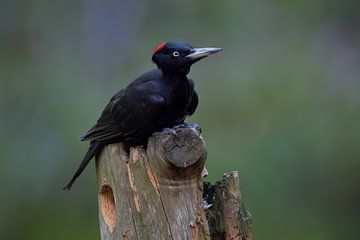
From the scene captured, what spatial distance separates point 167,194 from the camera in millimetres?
4199

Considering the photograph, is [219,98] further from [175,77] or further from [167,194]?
[167,194]

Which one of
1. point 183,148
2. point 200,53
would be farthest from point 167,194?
point 200,53

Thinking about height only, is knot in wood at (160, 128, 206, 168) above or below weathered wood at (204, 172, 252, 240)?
above

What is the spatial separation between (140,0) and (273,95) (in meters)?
2.07

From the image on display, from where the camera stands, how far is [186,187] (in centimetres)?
418

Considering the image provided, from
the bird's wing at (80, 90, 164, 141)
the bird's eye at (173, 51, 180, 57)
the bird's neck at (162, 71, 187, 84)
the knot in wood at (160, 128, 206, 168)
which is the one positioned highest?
the bird's eye at (173, 51, 180, 57)

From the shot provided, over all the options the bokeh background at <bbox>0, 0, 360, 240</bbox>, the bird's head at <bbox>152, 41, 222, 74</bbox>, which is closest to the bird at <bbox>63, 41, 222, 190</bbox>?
the bird's head at <bbox>152, 41, 222, 74</bbox>

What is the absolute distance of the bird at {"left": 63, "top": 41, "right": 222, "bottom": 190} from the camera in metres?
4.86

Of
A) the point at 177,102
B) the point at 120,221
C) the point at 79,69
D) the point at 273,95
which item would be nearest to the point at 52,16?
the point at 79,69

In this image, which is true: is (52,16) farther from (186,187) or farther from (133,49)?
(186,187)

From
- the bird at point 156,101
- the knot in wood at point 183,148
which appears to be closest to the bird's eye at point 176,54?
the bird at point 156,101

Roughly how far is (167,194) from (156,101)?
822 mm

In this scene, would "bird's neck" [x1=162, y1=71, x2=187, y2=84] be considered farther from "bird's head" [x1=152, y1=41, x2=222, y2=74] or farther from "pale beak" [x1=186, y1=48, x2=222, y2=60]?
"pale beak" [x1=186, y1=48, x2=222, y2=60]

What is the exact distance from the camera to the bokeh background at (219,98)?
332 inches
